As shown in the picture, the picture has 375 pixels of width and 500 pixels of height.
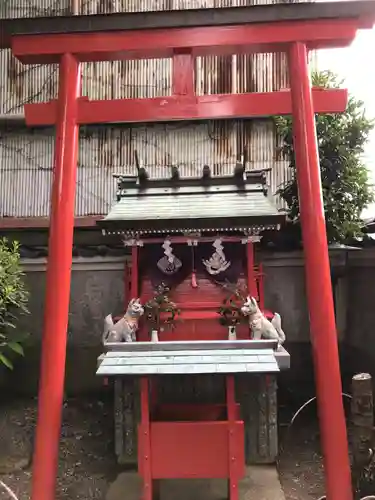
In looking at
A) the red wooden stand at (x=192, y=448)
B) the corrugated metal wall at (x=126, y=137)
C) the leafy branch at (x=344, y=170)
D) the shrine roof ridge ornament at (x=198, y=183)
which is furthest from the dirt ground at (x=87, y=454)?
the corrugated metal wall at (x=126, y=137)

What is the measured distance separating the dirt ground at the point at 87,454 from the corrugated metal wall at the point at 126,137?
13.6 ft

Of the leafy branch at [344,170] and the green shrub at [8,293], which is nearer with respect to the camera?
the green shrub at [8,293]

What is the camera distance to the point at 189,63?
5.07 metres

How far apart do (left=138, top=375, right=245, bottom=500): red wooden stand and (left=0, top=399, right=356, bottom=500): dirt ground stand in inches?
48.9

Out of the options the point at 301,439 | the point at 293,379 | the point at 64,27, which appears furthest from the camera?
the point at 293,379

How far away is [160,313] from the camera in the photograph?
6.21 m

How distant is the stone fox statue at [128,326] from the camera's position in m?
6.03

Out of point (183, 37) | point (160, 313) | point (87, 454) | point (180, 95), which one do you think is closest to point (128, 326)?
point (160, 313)

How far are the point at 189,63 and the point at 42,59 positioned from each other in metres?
1.60

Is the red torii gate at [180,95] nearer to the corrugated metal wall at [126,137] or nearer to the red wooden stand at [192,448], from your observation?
the red wooden stand at [192,448]

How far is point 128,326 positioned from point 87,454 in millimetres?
2165

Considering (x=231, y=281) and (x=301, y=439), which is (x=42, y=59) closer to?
(x=231, y=281)

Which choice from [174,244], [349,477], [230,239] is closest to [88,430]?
[174,244]

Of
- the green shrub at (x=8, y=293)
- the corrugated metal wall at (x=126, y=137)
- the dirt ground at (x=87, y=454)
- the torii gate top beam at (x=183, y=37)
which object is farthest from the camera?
the corrugated metal wall at (x=126, y=137)
